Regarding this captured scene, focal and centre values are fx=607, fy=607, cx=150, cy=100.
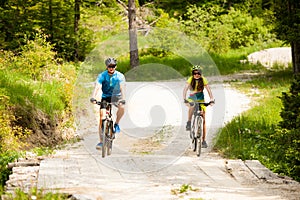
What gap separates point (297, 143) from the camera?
912 cm

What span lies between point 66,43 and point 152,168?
1259 centimetres

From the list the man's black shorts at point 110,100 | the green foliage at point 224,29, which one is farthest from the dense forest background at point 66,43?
the man's black shorts at point 110,100

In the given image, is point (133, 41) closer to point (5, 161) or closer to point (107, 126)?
point (5, 161)

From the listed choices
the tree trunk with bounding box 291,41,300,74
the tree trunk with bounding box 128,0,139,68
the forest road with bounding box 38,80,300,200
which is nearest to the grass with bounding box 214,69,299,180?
the forest road with bounding box 38,80,300,200

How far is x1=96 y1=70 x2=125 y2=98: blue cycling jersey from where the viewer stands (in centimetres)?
821

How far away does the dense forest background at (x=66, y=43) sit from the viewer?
40.9ft

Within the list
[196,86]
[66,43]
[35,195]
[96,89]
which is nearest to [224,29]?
[66,43]

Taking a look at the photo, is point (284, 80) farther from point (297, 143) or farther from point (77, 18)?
point (297, 143)

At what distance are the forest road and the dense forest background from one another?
2.65 ft

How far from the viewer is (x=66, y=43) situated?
69.5ft

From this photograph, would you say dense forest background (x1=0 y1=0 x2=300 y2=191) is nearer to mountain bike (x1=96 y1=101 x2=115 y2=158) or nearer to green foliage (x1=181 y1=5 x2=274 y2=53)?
green foliage (x1=181 y1=5 x2=274 y2=53)

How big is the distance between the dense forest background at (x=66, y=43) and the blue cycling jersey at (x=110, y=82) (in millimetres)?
1997

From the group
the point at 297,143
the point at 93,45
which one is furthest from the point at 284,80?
the point at 297,143

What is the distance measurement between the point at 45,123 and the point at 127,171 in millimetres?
4309
